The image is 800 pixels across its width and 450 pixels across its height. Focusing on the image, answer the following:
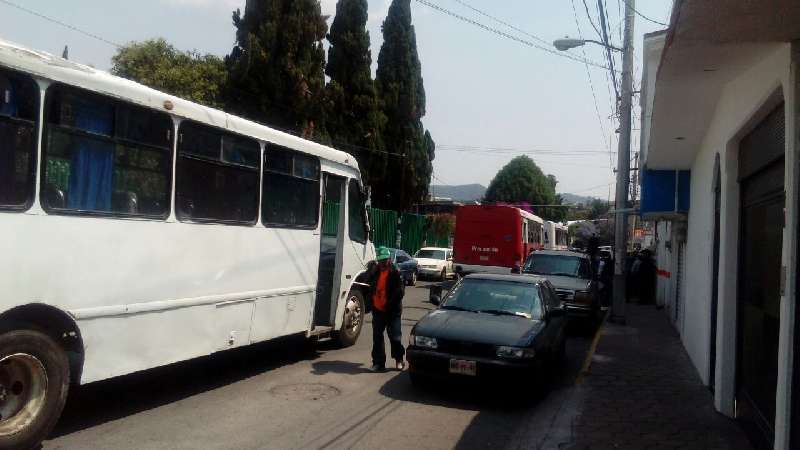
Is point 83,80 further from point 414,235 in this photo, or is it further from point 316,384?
point 414,235

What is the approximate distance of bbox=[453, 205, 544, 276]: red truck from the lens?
22969 mm

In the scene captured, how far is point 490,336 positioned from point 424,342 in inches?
30.8

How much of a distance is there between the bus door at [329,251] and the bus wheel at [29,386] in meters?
4.80

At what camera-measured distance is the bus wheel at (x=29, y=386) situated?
17.7ft

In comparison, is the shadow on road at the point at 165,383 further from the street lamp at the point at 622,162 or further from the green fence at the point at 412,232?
the green fence at the point at 412,232

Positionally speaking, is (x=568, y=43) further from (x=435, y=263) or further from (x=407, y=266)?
(x=435, y=263)

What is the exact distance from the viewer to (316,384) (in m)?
8.71

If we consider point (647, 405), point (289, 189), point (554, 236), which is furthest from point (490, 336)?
point (554, 236)

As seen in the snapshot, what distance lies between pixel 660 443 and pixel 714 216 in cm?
382

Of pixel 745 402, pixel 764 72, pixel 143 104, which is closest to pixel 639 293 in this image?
pixel 745 402

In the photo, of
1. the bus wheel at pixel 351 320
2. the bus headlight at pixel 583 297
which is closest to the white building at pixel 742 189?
the bus headlight at pixel 583 297

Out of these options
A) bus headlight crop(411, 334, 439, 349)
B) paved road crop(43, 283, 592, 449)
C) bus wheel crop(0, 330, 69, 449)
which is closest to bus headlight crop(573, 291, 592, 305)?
paved road crop(43, 283, 592, 449)

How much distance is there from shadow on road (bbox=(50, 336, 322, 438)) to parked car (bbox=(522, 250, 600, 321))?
5.76m

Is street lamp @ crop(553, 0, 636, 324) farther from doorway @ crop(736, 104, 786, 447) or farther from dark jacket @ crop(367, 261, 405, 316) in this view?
doorway @ crop(736, 104, 786, 447)
